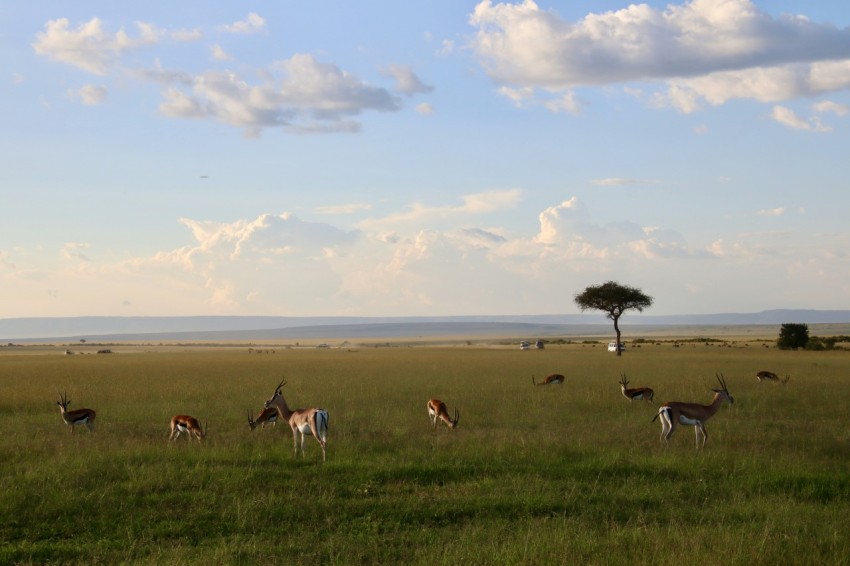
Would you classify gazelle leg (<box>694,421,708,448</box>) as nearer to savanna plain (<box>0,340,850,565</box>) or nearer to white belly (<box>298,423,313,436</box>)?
savanna plain (<box>0,340,850,565</box>)

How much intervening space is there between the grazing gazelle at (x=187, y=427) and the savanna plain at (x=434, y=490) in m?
0.24

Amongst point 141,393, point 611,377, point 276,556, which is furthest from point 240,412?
point 611,377

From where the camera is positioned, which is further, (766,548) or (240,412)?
(240,412)

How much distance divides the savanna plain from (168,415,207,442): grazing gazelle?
0.24 meters

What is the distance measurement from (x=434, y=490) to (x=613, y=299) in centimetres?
6916

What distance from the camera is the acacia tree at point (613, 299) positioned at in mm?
78875

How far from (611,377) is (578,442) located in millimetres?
21292

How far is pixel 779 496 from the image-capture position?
1193cm

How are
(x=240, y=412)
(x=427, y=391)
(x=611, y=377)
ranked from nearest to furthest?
(x=240, y=412)
(x=427, y=391)
(x=611, y=377)

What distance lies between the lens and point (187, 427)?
1684cm

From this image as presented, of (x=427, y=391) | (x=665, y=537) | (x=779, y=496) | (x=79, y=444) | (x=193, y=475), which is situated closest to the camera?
(x=665, y=537)

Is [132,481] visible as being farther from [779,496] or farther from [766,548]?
[779,496]

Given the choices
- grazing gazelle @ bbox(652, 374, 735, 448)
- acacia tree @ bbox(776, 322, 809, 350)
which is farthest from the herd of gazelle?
acacia tree @ bbox(776, 322, 809, 350)

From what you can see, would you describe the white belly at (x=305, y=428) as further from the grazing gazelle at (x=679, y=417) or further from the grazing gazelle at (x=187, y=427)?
the grazing gazelle at (x=679, y=417)
